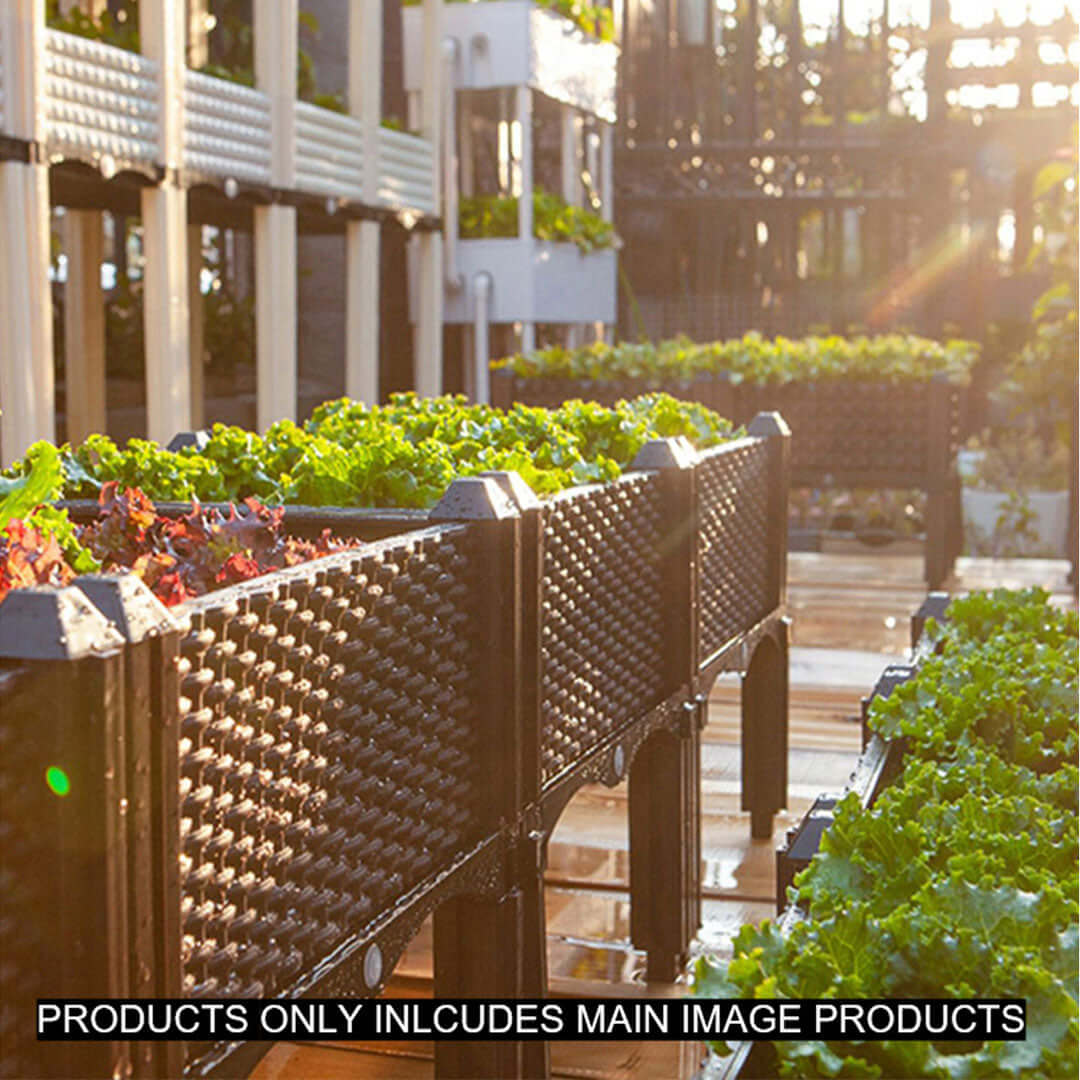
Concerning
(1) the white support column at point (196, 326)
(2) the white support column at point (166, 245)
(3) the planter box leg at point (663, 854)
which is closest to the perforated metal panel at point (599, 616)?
(3) the planter box leg at point (663, 854)

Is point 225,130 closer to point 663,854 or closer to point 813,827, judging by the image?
point 663,854

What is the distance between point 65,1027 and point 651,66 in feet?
67.5

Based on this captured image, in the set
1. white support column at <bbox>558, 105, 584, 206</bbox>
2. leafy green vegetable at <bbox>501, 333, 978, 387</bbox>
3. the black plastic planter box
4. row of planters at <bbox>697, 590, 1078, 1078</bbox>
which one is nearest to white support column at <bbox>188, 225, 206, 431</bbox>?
leafy green vegetable at <bbox>501, 333, 978, 387</bbox>

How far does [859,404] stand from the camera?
9516 mm

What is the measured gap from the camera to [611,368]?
10.1 metres

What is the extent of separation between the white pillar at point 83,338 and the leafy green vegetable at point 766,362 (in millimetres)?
3533

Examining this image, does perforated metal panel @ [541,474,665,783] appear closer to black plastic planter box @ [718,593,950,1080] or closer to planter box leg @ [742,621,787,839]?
black plastic planter box @ [718,593,950,1080]

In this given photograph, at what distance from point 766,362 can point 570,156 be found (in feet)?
24.2

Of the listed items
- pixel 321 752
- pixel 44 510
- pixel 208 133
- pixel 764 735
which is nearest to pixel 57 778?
pixel 321 752

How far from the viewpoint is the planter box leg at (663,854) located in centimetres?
389

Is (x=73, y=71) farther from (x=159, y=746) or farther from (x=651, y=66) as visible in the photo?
(x=651, y=66)

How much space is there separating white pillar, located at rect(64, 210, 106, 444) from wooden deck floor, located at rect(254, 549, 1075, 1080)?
232 inches

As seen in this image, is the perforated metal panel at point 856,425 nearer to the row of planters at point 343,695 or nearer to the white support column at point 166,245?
the white support column at point 166,245

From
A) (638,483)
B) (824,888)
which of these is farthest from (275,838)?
(638,483)
